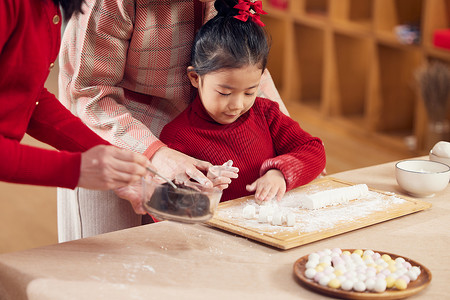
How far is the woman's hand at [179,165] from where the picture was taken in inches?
59.4

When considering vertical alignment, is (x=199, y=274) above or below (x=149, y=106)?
below

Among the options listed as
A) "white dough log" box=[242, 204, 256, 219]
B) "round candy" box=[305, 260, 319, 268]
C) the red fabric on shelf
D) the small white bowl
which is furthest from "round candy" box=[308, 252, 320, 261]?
the red fabric on shelf

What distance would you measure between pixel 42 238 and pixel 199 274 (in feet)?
6.98

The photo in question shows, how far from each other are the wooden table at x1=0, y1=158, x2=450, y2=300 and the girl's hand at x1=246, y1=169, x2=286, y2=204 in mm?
197

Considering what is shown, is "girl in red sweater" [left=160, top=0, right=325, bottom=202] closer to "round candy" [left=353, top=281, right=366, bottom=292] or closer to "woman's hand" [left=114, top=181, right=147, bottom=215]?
"woman's hand" [left=114, top=181, right=147, bottom=215]

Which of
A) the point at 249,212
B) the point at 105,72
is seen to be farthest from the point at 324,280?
the point at 105,72

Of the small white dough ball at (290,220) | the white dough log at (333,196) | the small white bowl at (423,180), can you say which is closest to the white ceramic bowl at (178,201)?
the small white dough ball at (290,220)

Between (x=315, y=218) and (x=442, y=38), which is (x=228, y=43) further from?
(x=442, y=38)

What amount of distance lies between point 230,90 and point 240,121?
17cm

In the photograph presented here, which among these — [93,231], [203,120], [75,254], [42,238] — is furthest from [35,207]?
[75,254]

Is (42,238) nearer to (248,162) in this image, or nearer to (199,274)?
(248,162)

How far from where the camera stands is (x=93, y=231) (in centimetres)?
182

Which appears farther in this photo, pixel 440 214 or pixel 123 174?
pixel 440 214

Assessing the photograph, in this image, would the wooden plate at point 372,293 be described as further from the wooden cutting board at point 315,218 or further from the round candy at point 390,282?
the wooden cutting board at point 315,218
